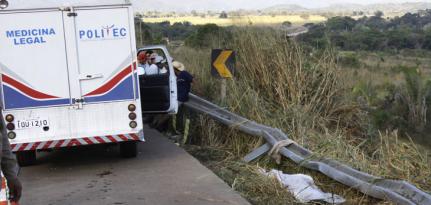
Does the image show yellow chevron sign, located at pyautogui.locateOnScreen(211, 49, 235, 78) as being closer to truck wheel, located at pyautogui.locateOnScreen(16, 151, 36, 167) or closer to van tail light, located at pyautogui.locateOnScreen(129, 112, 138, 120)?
van tail light, located at pyautogui.locateOnScreen(129, 112, 138, 120)

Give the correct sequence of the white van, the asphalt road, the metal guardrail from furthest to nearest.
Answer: the white van < the asphalt road < the metal guardrail

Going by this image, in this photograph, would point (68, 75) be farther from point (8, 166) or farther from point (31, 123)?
point (8, 166)

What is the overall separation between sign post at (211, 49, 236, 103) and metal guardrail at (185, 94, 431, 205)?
0.74 metres

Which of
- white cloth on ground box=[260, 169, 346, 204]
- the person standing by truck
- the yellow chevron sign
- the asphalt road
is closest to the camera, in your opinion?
the person standing by truck

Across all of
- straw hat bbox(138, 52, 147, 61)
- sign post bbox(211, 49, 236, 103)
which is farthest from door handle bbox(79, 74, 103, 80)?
straw hat bbox(138, 52, 147, 61)

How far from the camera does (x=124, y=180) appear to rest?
8000mm

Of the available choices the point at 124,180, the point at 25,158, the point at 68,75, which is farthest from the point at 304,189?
the point at 25,158

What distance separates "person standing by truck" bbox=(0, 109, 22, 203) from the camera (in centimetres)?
347

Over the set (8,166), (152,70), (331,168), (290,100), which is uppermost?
(8,166)

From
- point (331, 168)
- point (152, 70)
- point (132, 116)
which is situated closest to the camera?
point (331, 168)

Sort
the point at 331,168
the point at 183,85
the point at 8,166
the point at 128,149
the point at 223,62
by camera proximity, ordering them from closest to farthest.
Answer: the point at 8,166 → the point at 331,168 → the point at 128,149 → the point at 223,62 → the point at 183,85

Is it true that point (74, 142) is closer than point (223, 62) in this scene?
Yes

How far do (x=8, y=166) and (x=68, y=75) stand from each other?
5109mm

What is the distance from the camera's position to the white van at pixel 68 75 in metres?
8.38
